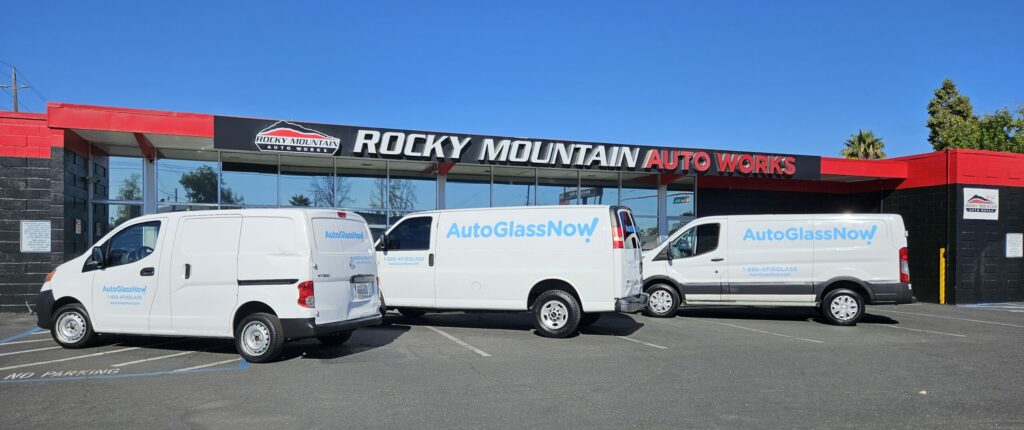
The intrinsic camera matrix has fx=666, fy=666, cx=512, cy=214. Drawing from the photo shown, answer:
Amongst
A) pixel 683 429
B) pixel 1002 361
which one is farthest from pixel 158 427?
pixel 1002 361

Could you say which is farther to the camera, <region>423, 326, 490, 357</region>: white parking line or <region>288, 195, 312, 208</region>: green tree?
<region>288, 195, 312, 208</region>: green tree

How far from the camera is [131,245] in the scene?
28.6 ft

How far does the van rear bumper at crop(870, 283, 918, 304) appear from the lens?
1210 cm

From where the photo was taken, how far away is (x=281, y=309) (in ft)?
26.1

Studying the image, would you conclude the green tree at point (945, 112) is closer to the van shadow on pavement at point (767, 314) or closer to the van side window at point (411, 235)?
the van shadow on pavement at point (767, 314)

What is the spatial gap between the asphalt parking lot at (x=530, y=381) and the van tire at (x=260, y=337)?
0.16 metres

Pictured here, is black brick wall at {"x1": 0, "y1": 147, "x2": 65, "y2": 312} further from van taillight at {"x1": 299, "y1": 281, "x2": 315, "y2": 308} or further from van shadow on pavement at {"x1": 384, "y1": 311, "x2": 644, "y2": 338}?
van taillight at {"x1": 299, "y1": 281, "x2": 315, "y2": 308}

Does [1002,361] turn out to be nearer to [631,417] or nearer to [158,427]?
[631,417]

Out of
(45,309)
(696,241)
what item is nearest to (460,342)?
(45,309)

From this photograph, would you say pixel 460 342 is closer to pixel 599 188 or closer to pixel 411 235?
pixel 411 235

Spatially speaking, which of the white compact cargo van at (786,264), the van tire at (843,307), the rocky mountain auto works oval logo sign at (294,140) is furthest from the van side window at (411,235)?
the van tire at (843,307)

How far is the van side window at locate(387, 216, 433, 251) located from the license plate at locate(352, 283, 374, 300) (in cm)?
219

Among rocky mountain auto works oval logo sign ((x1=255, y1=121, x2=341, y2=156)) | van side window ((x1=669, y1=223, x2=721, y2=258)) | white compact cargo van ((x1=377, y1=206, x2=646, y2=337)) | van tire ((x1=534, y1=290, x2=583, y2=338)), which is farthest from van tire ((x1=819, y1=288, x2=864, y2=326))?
rocky mountain auto works oval logo sign ((x1=255, y1=121, x2=341, y2=156))

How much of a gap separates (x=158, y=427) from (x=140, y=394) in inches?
51.9
